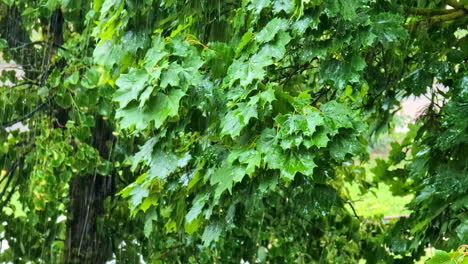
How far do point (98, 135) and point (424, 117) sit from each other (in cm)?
248

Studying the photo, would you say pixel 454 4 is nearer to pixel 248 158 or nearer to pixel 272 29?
pixel 272 29

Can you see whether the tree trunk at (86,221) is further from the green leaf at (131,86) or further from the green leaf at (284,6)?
the green leaf at (284,6)

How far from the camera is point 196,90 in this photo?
2.72 metres

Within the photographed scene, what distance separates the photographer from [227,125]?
257 cm

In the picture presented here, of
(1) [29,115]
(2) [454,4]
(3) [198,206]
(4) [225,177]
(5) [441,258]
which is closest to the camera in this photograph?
(5) [441,258]

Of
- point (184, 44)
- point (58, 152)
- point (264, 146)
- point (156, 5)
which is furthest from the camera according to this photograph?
point (58, 152)

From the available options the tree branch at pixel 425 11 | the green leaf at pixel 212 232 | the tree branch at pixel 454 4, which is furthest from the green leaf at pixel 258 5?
the tree branch at pixel 454 4

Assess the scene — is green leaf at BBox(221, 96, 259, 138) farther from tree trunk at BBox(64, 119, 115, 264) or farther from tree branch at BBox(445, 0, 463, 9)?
tree trunk at BBox(64, 119, 115, 264)

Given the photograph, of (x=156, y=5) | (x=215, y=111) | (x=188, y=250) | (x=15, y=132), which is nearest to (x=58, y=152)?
(x=15, y=132)

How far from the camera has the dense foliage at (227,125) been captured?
2.54 meters

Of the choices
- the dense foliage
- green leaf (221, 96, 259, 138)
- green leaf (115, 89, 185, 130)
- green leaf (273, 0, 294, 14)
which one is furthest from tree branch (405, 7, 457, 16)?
green leaf (115, 89, 185, 130)

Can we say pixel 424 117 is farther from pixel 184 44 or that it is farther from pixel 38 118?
pixel 38 118

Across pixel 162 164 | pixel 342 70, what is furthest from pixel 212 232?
pixel 342 70

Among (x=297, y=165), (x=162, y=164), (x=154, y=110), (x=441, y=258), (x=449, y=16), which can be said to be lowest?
(x=441, y=258)
